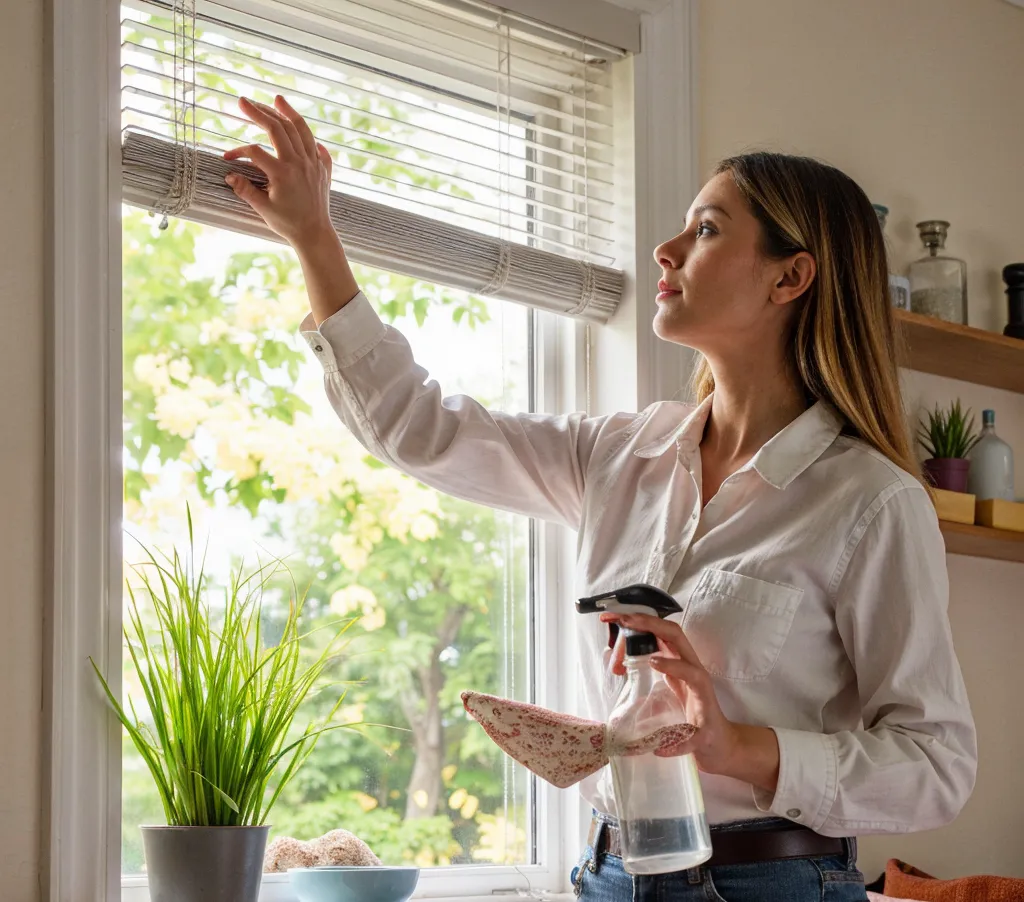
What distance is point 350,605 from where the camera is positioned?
5.99 ft

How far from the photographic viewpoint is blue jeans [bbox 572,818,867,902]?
4.58ft

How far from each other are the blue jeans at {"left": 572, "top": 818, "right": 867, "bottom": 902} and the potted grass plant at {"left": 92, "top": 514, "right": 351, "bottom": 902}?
0.42m

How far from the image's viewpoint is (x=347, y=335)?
1.53 meters

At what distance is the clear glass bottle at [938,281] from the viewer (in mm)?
2344

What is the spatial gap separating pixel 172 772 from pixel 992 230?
6.50 ft

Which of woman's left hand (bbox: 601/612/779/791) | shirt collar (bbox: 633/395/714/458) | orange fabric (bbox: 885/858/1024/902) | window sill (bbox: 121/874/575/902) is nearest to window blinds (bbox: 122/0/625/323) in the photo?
→ shirt collar (bbox: 633/395/714/458)

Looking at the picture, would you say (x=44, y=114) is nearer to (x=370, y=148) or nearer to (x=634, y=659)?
(x=370, y=148)

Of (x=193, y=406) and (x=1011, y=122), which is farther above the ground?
(x=1011, y=122)

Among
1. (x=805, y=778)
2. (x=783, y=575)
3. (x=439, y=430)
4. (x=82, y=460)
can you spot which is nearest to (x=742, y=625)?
(x=783, y=575)

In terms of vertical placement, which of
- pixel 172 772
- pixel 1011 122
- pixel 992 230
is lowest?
pixel 172 772

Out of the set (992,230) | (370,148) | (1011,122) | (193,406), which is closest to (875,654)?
(193,406)

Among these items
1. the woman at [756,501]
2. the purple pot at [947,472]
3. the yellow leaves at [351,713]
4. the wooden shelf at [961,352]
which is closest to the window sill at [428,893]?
the yellow leaves at [351,713]

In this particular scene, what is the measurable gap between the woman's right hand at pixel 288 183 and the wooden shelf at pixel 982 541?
120cm

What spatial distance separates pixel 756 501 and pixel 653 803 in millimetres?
420
